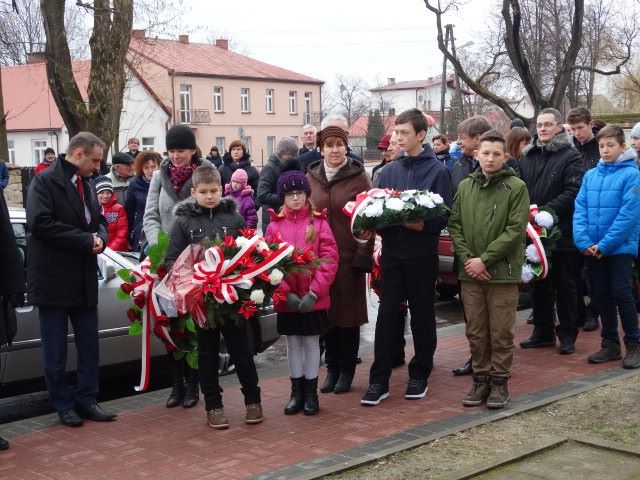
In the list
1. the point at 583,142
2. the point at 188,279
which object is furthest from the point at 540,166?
the point at 188,279

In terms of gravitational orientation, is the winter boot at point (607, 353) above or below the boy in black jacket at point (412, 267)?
below

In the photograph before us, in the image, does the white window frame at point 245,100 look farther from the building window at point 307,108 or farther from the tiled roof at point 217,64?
the building window at point 307,108

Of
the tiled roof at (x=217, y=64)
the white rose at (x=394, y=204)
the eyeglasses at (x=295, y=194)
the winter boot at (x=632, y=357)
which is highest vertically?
the tiled roof at (x=217, y=64)

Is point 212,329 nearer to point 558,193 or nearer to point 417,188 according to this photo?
point 417,188

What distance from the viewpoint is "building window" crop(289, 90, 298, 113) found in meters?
70.8

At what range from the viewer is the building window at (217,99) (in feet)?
209

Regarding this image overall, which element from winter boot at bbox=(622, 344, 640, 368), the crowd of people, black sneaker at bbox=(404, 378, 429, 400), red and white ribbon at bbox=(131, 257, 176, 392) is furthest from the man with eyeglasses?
red and white ribbon at bbox=(131, 257, 176, 392)

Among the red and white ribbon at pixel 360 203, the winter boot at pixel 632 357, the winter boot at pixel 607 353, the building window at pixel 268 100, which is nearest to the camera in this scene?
the red and white ribbon at pixel 360 203

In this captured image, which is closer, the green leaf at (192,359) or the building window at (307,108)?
the green leaf at (192,359)

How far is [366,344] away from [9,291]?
14.9ft

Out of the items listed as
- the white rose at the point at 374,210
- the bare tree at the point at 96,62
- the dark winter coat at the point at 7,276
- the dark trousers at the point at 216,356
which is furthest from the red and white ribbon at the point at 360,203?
the bare tree at the point at 96,62

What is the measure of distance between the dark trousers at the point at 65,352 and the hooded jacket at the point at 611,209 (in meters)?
4.32

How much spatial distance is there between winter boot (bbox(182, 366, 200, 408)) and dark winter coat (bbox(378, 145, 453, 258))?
182cm

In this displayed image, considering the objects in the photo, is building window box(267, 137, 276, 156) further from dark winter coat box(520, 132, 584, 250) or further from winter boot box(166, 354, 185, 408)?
winter boot box(166, 354, 185, 408)
